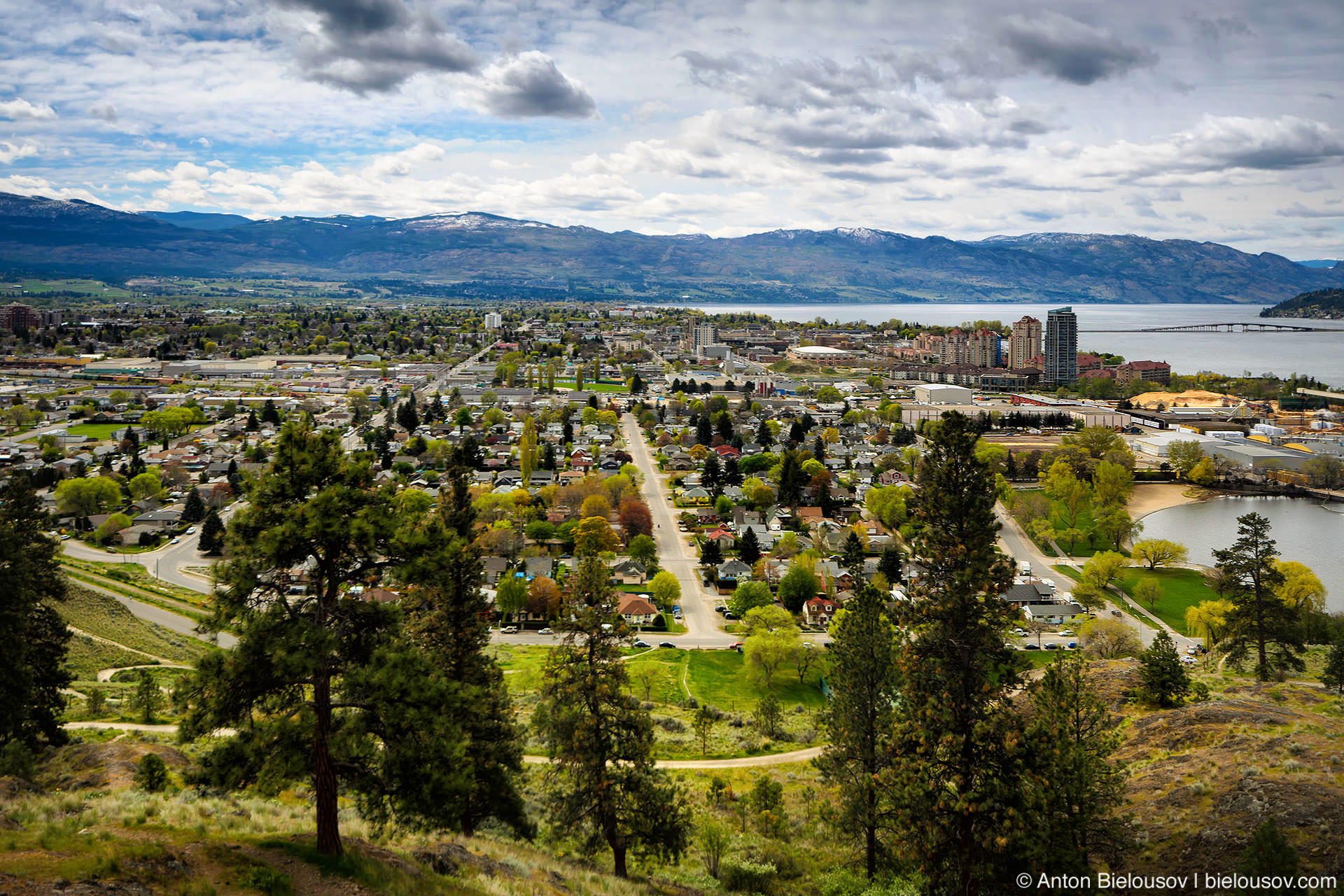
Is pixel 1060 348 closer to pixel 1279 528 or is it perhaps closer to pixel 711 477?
pixel 1279 528

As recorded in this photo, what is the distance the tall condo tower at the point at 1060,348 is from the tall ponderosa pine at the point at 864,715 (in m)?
84.6

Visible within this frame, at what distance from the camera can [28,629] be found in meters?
9.97

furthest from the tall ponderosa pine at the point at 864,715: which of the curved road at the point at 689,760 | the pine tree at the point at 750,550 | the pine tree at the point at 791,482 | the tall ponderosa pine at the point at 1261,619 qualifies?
the pine tree at the point at 791,482

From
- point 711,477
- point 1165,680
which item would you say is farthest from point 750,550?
point 1165,680

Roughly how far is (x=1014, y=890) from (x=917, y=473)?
4.01m

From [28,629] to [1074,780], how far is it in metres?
12.4

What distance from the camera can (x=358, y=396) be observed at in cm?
5653

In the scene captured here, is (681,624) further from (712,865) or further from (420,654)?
(420,654)

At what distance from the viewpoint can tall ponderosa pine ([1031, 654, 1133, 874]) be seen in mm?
7375

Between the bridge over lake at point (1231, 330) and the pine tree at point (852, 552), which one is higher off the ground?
the bridge over lake at point (1231, 330)

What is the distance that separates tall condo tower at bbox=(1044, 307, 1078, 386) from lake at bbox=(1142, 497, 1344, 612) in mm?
45952

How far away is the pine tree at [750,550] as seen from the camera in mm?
28578

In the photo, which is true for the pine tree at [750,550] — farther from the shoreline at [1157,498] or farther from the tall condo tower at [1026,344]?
the tall condo tower at [1026,344]

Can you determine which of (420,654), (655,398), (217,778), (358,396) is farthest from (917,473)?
(655,398)
